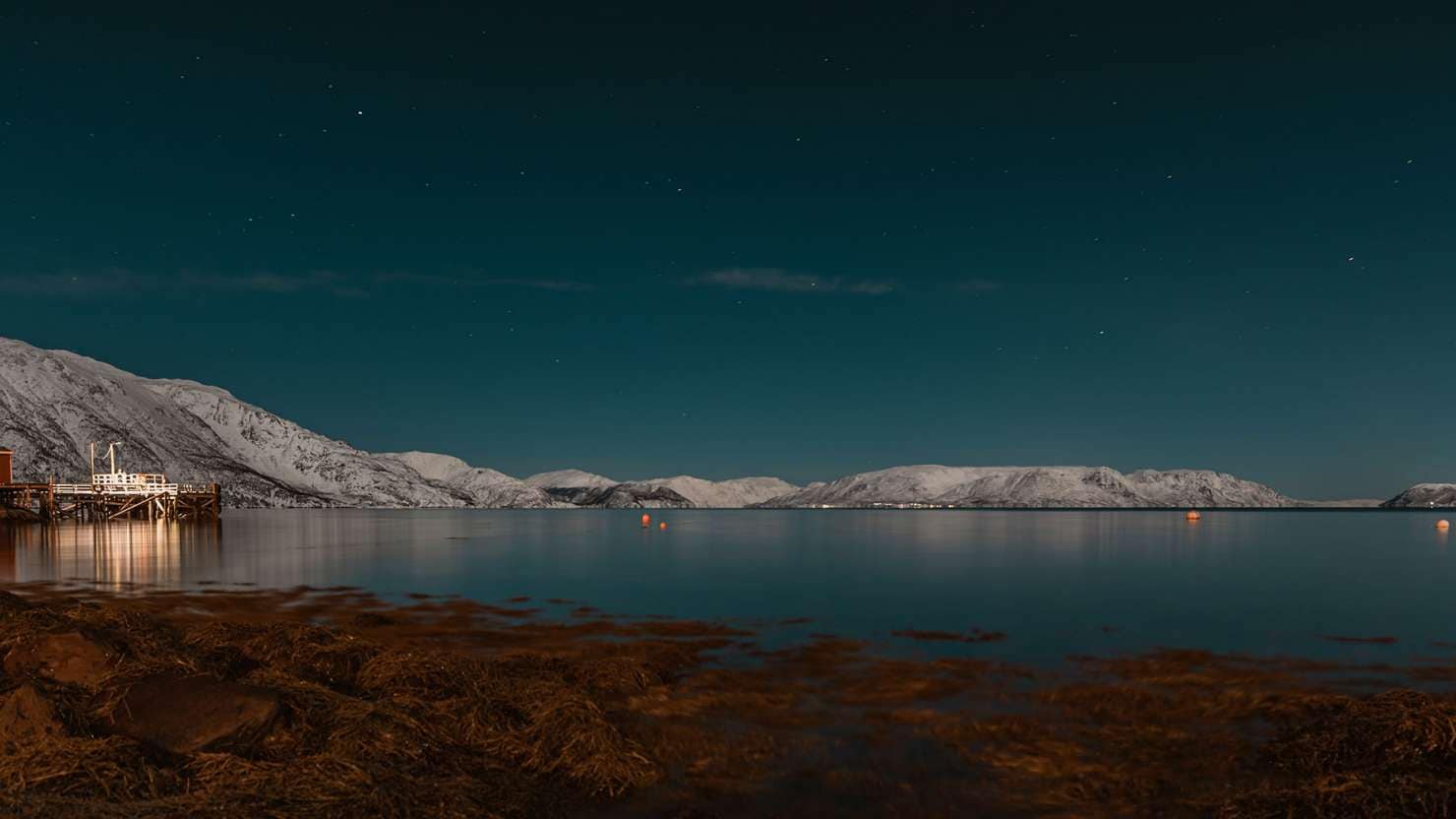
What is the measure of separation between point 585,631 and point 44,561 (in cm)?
5001

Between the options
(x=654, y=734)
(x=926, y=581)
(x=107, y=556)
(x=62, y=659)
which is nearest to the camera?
(x=62, y=659)

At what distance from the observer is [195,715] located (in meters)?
10.8

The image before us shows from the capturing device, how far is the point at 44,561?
5425 cm

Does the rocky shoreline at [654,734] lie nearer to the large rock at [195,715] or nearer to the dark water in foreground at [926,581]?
the large rock at [195,715]

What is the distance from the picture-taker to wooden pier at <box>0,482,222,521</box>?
118500 mm

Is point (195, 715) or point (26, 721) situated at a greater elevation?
point (26, 721)

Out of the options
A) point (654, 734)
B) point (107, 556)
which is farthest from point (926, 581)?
point (107, 556)

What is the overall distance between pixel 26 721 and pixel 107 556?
61501mm

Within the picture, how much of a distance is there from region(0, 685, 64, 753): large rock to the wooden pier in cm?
13627

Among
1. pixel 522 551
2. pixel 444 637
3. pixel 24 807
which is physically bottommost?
pixel 522 551

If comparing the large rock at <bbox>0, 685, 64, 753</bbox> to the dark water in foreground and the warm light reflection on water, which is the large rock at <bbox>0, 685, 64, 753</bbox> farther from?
the warm light reflection on water

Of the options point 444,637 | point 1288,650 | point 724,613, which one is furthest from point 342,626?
point 1288,650

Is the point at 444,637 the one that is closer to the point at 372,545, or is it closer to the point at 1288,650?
the point at 1288,650

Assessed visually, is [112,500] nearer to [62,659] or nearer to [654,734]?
[62,659]
